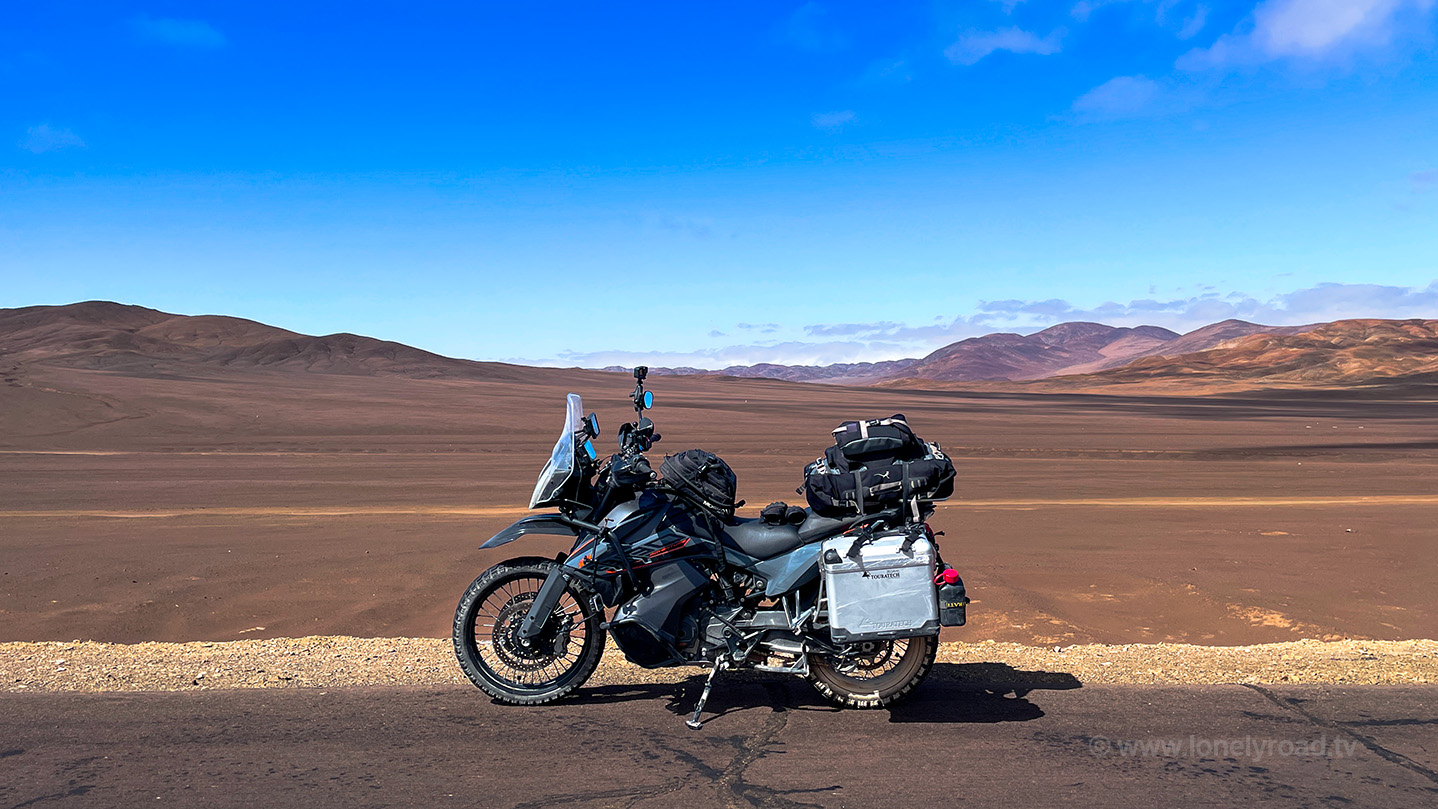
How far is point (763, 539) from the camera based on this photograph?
5598 mm

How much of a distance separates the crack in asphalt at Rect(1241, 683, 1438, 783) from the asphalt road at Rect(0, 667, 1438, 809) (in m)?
0.01

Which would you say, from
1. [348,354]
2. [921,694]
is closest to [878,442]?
[921,694]

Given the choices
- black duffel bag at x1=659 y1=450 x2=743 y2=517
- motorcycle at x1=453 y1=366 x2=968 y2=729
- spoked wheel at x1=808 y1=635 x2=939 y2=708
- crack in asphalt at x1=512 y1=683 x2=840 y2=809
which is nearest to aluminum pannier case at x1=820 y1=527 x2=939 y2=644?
motorcycle at x1=453 y1=366 x2=968 y2=729

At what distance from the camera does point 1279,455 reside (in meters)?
26.9

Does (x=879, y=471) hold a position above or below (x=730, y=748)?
above

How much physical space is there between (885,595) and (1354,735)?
7.91ft

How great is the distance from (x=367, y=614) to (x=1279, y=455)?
2591 cm

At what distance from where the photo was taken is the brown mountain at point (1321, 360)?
125 metres

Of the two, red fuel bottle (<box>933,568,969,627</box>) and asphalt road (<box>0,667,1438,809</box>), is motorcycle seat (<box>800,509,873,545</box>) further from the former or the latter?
asphalt road (<box>0,667,1438,809</box>)

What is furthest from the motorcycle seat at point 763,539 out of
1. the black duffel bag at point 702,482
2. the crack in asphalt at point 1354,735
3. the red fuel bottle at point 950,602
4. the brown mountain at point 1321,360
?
the brown mountain at point 1321,360

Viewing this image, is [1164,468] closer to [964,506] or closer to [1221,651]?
[964,506]

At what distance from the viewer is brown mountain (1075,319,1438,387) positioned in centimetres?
12469

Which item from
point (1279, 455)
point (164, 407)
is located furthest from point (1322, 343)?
point (164, 407)

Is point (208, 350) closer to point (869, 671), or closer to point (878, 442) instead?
point (869, 671)
